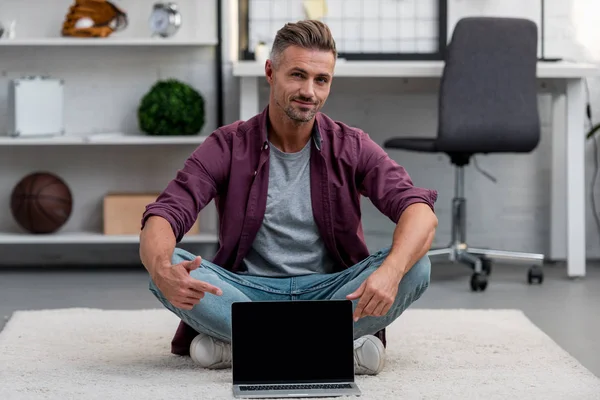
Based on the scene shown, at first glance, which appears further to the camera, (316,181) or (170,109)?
(170,109)

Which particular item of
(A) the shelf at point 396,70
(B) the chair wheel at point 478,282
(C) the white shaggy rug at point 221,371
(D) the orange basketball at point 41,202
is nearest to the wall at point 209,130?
(D) the orange basketball at point 41,202

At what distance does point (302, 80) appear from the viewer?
2.44 m

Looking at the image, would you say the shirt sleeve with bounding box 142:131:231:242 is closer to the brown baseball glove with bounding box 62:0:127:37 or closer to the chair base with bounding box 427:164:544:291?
the chair base with bounding box 427:164:544:291

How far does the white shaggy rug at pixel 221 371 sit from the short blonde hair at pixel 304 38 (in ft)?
2.59

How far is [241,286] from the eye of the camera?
2512mm

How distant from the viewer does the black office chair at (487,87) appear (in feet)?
12.7

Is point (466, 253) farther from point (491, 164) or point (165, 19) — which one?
point (165, 19)

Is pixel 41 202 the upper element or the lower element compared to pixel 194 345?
upper

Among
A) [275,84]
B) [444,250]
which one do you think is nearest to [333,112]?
[444,250]

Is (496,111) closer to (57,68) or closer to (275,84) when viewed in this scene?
(275,84)

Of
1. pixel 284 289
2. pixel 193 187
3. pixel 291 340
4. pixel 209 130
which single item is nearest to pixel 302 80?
pixel 193 187

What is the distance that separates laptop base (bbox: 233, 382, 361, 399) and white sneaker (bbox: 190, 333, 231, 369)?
249 millimetres

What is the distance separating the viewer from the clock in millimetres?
Result: 4367

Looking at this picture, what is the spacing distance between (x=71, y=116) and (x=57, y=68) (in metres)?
0.22
